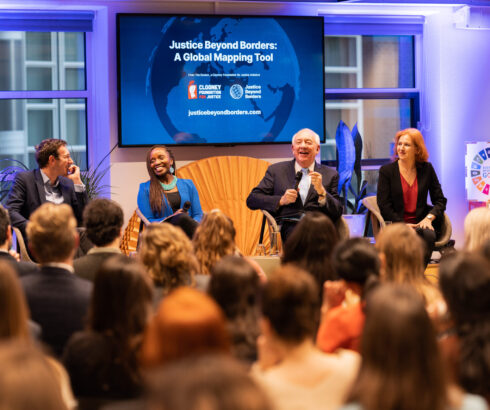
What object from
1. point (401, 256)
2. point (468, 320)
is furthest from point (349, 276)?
point (468, 320)

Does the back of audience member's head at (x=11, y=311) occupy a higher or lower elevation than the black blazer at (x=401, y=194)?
lower

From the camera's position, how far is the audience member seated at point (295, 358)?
1809 millimetres

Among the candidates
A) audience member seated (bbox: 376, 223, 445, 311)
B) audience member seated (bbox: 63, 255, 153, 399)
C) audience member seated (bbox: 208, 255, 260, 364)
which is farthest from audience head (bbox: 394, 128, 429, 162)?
audience member seated (bbox: 63, 255, 153, 399)

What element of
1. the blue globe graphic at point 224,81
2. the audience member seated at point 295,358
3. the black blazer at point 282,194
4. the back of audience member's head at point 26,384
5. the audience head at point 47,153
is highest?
the blue globe graphic at point 224,81

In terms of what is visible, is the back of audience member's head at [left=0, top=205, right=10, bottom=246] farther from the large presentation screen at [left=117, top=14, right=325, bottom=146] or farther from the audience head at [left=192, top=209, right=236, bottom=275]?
the large presentation screen at [left=117, top=14, right=325, bottom=146]

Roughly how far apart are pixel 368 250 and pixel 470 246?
3.70 feet

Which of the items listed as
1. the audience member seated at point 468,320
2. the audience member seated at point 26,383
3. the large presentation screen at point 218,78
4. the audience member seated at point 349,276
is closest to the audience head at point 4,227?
the audience member seated at point 349,276

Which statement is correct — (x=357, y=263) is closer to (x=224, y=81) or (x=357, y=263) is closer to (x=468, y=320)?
(x=468, y=320)

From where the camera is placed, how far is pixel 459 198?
307 inches

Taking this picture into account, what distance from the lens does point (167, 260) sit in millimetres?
2980

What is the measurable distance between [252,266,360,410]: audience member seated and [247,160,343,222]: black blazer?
3.58 m

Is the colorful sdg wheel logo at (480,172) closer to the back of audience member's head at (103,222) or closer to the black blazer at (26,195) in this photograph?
the black blazer at (26,195)

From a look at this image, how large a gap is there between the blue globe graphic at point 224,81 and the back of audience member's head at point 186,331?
229 inches

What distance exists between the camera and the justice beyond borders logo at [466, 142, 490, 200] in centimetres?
761
